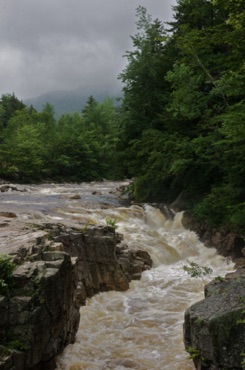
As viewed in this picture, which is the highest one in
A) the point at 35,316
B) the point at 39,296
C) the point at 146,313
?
the point at 39,296

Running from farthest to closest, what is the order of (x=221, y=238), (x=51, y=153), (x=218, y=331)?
(x=51, y=153), (x=221, y=238), (x=218, y=331)

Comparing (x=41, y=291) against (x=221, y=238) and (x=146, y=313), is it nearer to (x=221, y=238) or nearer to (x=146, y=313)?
(x=146, y=313)

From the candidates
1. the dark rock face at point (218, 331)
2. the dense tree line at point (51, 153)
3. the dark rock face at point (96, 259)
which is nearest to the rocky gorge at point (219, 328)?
the dark rock face at point (218, 331)

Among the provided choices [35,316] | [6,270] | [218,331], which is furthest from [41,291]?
[218,331]

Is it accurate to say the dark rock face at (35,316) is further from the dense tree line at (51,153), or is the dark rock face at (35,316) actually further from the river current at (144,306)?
the dense tree line at (51,153)

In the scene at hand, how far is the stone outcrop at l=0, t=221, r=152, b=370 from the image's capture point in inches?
238

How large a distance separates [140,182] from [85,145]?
30051 mm

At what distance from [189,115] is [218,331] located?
11.9 meters

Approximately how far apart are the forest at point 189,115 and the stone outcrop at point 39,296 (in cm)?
598

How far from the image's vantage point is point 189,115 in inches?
649

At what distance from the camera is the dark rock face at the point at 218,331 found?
6.03 meters

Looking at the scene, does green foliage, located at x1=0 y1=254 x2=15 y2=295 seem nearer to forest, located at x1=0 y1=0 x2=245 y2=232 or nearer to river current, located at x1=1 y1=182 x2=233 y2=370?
river current, located at x1=1 y1=182 x2=233 y2=370

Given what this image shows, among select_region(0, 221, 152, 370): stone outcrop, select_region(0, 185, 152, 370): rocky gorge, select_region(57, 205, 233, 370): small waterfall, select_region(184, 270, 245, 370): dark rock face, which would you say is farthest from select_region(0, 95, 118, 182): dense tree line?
select_region(184, 270, 245, 370): dark rock face

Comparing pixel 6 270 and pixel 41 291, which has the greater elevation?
pixel 6 270
